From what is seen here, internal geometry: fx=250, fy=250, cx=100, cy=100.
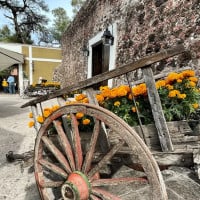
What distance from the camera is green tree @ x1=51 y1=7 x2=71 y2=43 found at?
111 ft

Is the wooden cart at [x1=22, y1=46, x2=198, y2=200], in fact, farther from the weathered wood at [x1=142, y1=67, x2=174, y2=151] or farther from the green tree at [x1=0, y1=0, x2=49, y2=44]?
the green tree at [x1=0, y1=0, x2=49, y2=44]

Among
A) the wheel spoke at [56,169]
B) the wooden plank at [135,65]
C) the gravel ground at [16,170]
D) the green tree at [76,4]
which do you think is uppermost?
the green tree at [76,4]

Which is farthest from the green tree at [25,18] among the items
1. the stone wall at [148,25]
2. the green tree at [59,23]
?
the stone wall at [148,25]

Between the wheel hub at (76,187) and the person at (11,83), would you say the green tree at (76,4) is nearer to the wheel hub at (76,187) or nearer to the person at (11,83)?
the person at (11,83)

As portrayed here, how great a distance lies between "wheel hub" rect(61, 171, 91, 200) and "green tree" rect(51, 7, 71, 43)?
3349 cm

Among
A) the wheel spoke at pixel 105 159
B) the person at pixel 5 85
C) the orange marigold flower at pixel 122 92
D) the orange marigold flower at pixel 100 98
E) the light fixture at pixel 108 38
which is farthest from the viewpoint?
the person at pixel 5 85

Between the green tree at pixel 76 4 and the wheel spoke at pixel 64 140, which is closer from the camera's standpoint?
the wheel spoke at pixel 64 140

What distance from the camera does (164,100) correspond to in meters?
1.88

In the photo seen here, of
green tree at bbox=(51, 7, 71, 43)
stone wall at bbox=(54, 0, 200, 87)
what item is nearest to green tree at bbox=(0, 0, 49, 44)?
green tree at bbox=(51, 7, 71, 43)

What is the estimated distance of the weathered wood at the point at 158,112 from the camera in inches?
58.6

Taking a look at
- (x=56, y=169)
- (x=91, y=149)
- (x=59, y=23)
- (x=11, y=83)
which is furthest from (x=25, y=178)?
(x=59, y=23)

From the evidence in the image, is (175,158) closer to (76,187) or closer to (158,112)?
(158,112)

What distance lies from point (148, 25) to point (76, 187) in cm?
427

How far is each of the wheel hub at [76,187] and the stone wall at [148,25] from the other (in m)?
1.01
